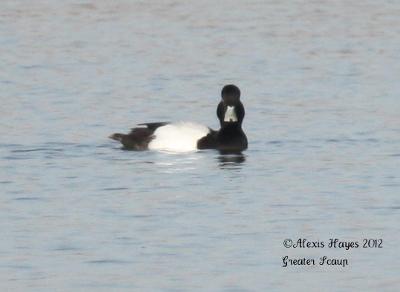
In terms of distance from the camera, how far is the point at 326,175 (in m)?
17.6

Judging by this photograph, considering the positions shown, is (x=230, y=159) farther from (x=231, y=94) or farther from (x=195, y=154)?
(x=231, y=94)

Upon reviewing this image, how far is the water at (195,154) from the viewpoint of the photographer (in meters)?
13.1

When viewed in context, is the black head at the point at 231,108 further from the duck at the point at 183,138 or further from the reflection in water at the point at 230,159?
the reflection in water at the point at 230,159

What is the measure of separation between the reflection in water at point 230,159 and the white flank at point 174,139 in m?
0.42

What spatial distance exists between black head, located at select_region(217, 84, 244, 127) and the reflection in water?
557 mm

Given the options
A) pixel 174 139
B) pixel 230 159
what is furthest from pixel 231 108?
pixel 230 159

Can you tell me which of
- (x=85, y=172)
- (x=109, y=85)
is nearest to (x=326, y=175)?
(x=85, y=172)

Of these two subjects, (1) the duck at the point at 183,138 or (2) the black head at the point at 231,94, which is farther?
(2) the black head at the point at 231,94

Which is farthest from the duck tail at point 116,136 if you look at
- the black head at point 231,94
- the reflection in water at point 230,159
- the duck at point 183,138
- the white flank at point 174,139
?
the black head at point 231,94

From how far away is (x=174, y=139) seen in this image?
2005cm

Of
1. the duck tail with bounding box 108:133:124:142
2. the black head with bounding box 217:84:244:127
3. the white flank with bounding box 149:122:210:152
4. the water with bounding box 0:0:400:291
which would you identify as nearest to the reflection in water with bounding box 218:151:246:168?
the water with bounding box 0:0:400:291

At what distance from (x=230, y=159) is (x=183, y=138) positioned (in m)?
0.98

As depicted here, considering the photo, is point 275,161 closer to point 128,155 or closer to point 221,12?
point 128,155

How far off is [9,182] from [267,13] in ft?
58.2
